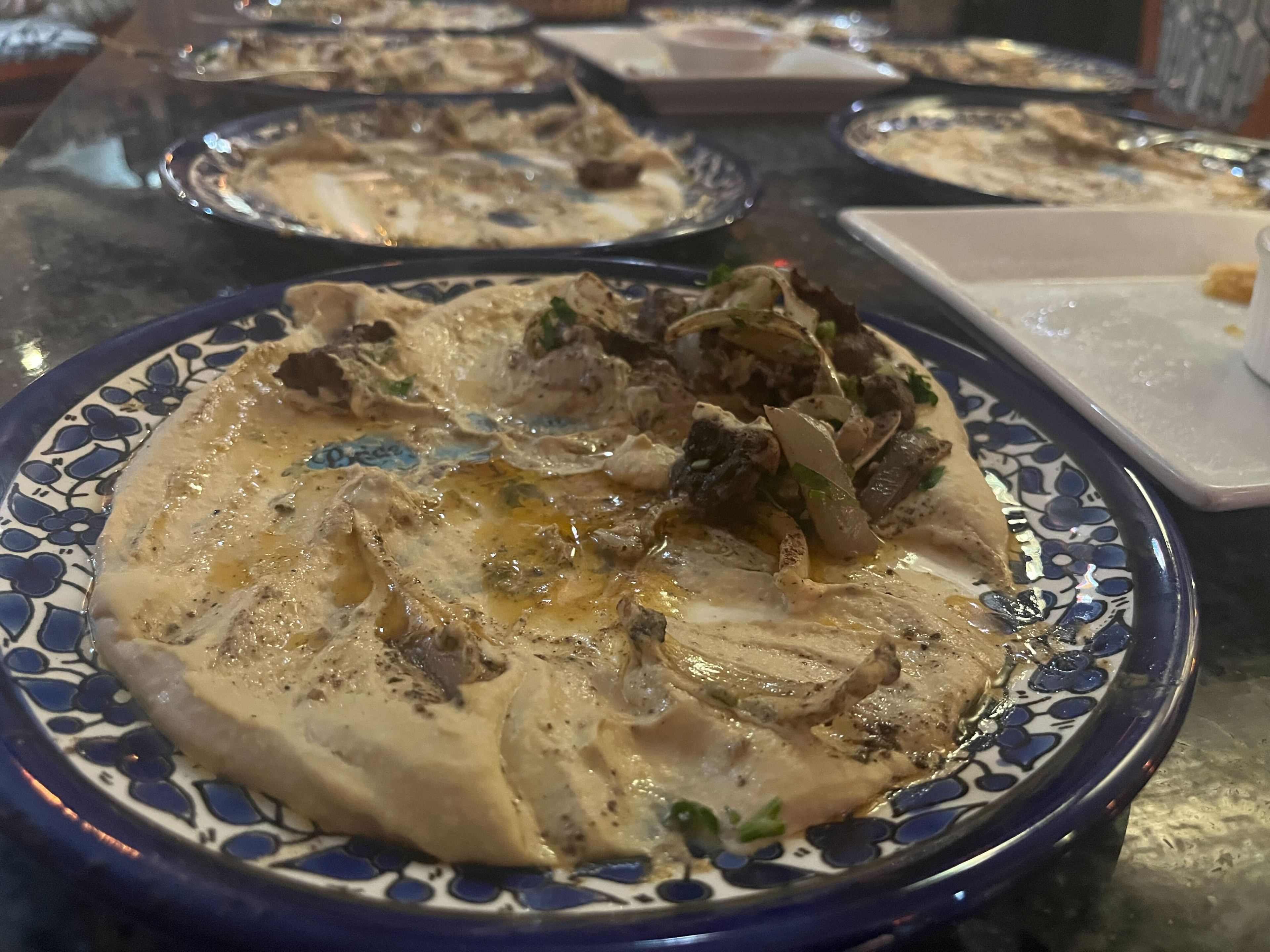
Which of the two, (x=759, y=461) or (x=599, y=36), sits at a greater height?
A: (x=599, y=36)

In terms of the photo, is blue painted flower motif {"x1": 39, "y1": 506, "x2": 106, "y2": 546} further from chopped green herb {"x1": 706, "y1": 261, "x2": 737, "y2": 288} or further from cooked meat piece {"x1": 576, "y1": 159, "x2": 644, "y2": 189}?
cooked meat piece {"x1": 576, "y1": 159, "x2": 644, "y2": 189}

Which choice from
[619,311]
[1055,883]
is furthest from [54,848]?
[619,311]

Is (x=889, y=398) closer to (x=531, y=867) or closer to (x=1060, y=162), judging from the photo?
(x=531, y=867)

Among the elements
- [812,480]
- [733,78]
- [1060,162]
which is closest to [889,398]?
[812,480]

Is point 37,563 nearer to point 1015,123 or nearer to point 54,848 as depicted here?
point 54,848

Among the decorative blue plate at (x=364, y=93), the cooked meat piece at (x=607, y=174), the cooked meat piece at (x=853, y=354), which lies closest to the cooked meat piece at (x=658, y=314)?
the cooked meat piece at (x=853, y=354)
